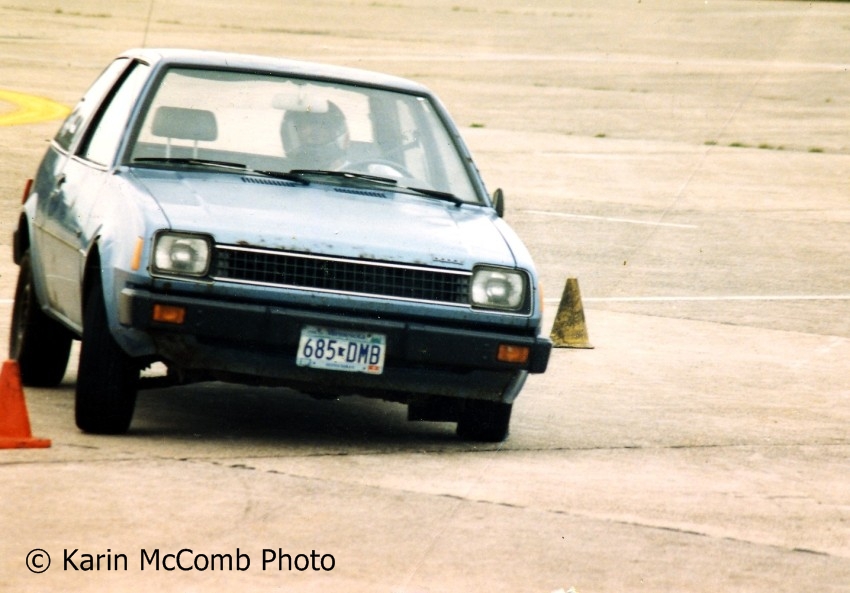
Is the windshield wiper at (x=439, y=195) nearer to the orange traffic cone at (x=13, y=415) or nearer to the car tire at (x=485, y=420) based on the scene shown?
the car tire at (x=485, y=420)

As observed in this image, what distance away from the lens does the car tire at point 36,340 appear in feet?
27.0

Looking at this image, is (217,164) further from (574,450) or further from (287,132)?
(574,450)

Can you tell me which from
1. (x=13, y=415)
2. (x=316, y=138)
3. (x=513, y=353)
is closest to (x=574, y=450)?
(x=513, y=353)

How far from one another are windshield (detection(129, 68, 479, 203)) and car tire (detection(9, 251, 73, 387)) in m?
1.03

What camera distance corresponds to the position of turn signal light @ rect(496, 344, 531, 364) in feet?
23.2

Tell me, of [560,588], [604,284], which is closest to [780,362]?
[604,284]

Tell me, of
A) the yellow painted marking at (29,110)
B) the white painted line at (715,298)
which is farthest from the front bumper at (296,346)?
the yellow painted marking at (29,110)

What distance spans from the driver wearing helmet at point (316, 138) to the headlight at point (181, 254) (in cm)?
112

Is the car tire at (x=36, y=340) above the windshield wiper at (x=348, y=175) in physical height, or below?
below

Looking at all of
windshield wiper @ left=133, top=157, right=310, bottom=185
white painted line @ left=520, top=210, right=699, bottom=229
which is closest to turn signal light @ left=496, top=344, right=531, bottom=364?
windshield wiper @ left=133, top=157, right=310, bottom=185

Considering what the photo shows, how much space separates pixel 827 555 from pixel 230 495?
2.08 meters

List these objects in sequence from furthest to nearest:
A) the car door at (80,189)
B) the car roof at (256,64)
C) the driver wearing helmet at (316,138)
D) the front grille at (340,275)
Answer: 1. the car roof at (256,64)
2. the driver wearing helmet at (316,138)
3. the car door at (80,189)
4. the front grille at (340,275)

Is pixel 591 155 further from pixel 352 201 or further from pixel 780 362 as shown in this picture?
pixel 352 201

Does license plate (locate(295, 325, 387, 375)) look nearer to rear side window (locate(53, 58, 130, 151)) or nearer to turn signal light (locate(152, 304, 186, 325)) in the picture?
turn signal light (locate(152, 304, 186, 325))
